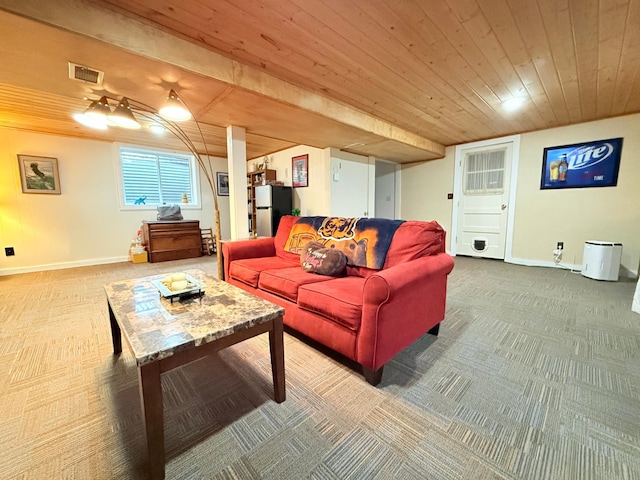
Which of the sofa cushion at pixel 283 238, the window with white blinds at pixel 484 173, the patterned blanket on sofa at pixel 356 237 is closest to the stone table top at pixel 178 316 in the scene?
the patterned blanket on sofa at pixel 356 237

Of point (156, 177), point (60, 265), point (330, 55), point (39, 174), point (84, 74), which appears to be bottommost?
point (60, 265)

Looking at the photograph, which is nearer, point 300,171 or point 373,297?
point 373,297

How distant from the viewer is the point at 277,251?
282cm

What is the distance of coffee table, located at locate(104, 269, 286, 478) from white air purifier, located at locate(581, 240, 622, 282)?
4.31m

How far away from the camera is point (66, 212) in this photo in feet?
13.4

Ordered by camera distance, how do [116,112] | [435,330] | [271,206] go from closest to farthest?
1. [116,112]
2. [435,330]
3. [271,206]

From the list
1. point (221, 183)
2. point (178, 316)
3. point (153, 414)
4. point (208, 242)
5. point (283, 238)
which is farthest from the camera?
point (221, 183)

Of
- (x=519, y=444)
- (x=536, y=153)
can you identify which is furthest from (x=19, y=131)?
(x=536, y=153)

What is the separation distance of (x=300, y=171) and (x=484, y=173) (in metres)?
3.39

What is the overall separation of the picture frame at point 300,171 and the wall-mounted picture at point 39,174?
372 centimetres

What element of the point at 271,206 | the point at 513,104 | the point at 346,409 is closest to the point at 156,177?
the point at 271,206

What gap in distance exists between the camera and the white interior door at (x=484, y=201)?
4.45m

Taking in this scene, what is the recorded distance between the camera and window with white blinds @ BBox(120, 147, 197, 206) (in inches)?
184

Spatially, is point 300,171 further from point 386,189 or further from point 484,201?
point 484,201
